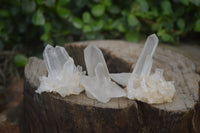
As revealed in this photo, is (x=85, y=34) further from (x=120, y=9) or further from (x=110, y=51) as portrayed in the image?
(x=110, y=51)

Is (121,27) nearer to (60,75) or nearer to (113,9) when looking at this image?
(113,9)

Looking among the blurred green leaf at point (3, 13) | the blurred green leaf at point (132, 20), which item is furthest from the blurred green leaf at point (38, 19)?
the blurred green leaf at point (132, 20)

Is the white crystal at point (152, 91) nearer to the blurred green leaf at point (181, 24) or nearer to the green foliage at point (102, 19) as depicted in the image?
the green foliage at point (102, 19)

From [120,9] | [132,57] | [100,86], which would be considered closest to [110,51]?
[132,57]

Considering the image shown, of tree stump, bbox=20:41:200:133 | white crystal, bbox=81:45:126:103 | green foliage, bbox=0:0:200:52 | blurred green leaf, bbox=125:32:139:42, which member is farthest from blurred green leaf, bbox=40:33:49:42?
white crystal, bbox=81:45:126:103

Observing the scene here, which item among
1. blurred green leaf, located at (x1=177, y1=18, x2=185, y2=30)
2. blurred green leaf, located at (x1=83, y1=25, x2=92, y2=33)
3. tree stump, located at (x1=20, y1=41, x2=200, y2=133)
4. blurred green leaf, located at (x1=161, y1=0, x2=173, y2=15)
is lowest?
tree stump, located at (x1=20, y1=41, x2=200, y2=133)

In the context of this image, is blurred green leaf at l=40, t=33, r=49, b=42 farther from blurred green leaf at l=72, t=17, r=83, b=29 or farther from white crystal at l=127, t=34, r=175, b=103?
white crystal at l=127, t=34, r=175, b=103
